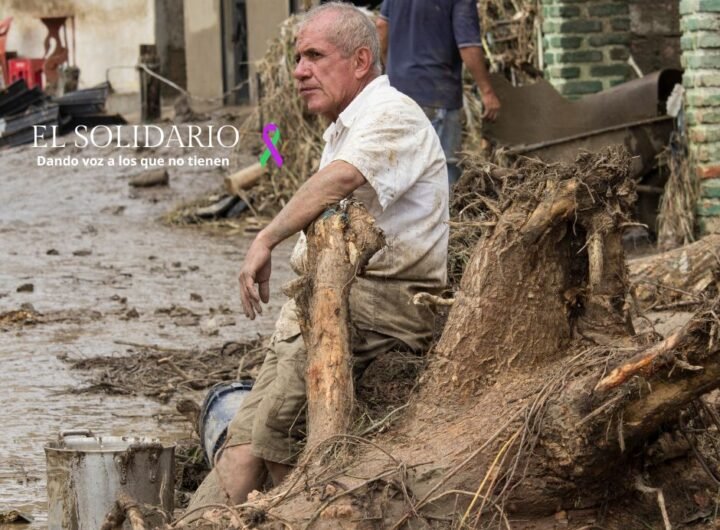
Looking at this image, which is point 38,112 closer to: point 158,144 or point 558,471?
point 158,144

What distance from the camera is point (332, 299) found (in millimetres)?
4281

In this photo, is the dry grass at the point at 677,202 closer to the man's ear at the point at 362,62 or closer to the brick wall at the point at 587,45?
the brick wall at the point at 587,45

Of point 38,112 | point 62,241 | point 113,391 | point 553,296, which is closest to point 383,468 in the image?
point 553,296

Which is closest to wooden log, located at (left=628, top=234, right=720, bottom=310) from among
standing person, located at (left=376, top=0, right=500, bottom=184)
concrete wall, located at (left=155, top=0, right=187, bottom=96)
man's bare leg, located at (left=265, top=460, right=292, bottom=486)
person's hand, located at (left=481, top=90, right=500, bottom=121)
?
standing person, located at (left=376, top=0, right=500, bottom=184)

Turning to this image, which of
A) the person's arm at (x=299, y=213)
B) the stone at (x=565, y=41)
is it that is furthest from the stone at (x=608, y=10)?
the person's arm at (x=299, y=213)

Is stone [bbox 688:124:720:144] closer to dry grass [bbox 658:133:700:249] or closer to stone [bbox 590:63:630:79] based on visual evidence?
dry grass [bbox 658:133:700:249]

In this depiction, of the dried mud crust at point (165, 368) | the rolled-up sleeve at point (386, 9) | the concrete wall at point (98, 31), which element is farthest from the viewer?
the concrete wall at point (98, 31)

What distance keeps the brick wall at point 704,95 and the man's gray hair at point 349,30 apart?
5.07 meters

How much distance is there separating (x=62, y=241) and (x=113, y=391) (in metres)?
5.68

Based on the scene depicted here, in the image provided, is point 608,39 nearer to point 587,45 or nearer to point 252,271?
point 587,45

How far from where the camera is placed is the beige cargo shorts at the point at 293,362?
446 cm

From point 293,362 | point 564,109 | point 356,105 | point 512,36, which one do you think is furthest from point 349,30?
point 512,36

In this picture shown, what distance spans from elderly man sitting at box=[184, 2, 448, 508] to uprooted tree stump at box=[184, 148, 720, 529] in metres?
0.28

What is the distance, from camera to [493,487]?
386cm
